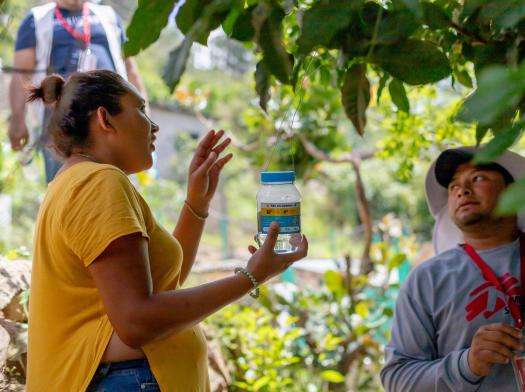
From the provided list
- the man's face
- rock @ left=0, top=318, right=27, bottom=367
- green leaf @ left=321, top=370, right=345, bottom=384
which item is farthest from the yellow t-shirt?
green leaf @ left=321, top=370, right=345, bottom=384

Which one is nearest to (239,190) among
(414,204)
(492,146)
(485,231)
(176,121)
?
(176,121)

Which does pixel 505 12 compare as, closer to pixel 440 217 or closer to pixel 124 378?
pixel 124 378

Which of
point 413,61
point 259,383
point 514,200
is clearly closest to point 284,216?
point 413,61

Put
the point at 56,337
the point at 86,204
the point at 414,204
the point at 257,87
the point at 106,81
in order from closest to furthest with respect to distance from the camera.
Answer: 1. the point at 257,87
2. the point at 86,204
3. the point at 56,337
4. the point at 106,81
5. the point at 414,204

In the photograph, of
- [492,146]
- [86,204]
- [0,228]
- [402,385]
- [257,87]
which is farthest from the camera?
[0,228]

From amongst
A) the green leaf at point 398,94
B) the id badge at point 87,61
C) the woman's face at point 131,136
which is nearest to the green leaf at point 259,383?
the id badge at point 87,61

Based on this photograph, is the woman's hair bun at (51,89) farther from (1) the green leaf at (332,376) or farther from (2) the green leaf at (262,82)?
(1) the green leaf at (332,376)

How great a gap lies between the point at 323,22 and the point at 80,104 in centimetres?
78

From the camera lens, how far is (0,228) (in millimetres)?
6562

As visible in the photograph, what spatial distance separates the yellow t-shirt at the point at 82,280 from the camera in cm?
157

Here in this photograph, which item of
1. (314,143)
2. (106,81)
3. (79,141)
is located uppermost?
(314,143)

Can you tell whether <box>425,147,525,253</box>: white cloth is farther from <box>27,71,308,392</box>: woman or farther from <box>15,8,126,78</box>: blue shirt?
<box>15,8,126,78</box>: blue shirt

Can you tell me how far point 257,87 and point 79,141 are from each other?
516 mm

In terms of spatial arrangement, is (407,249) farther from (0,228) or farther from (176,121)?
(176,121)
